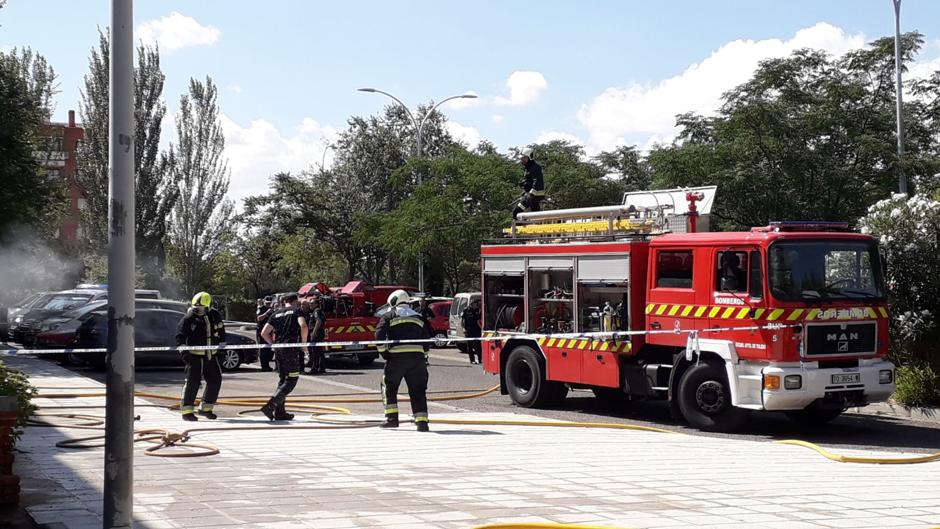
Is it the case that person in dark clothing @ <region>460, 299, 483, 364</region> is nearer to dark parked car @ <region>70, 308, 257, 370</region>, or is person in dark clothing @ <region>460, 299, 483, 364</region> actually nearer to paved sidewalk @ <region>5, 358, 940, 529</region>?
dark parked car @ <region>70, 308, 257, 370</region>

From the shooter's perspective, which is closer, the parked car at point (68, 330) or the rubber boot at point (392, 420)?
the rubber boot at point (392, 420)

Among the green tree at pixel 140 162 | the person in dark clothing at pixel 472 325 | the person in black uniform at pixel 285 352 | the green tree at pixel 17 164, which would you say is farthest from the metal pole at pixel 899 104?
the green tree at pixel 140 162

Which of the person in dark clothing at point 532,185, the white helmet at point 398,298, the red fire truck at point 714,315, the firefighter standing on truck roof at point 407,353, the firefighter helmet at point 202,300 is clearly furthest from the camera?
the person in dark clothing at point 532,185

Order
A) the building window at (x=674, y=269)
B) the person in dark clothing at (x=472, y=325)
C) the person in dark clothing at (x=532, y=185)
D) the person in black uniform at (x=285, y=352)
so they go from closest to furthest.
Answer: the person in black uniform at (x=285, y=352), the building window at (x=674, y=269), the person in dark clothing at (x=532, y=185), the person in dark clothing at (x=472, y=325)

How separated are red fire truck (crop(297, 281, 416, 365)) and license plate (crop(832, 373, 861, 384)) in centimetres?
1338

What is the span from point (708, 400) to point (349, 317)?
13351mm

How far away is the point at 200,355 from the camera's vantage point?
13.5 metres

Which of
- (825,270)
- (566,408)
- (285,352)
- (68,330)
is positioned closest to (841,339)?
(825,270)

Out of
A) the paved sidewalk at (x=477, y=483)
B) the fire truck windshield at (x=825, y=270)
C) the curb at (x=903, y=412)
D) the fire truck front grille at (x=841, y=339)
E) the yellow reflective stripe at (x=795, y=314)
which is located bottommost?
the curb at (x=903, y=412)

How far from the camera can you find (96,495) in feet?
26.3

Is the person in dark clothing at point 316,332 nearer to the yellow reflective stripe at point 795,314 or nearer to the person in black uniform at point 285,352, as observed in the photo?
the person in black uniform at point 285,352

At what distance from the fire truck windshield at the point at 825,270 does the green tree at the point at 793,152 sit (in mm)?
12887

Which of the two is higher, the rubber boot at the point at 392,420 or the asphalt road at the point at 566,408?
the rubber boot at the point at 392,420

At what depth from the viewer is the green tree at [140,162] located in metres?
49.8
